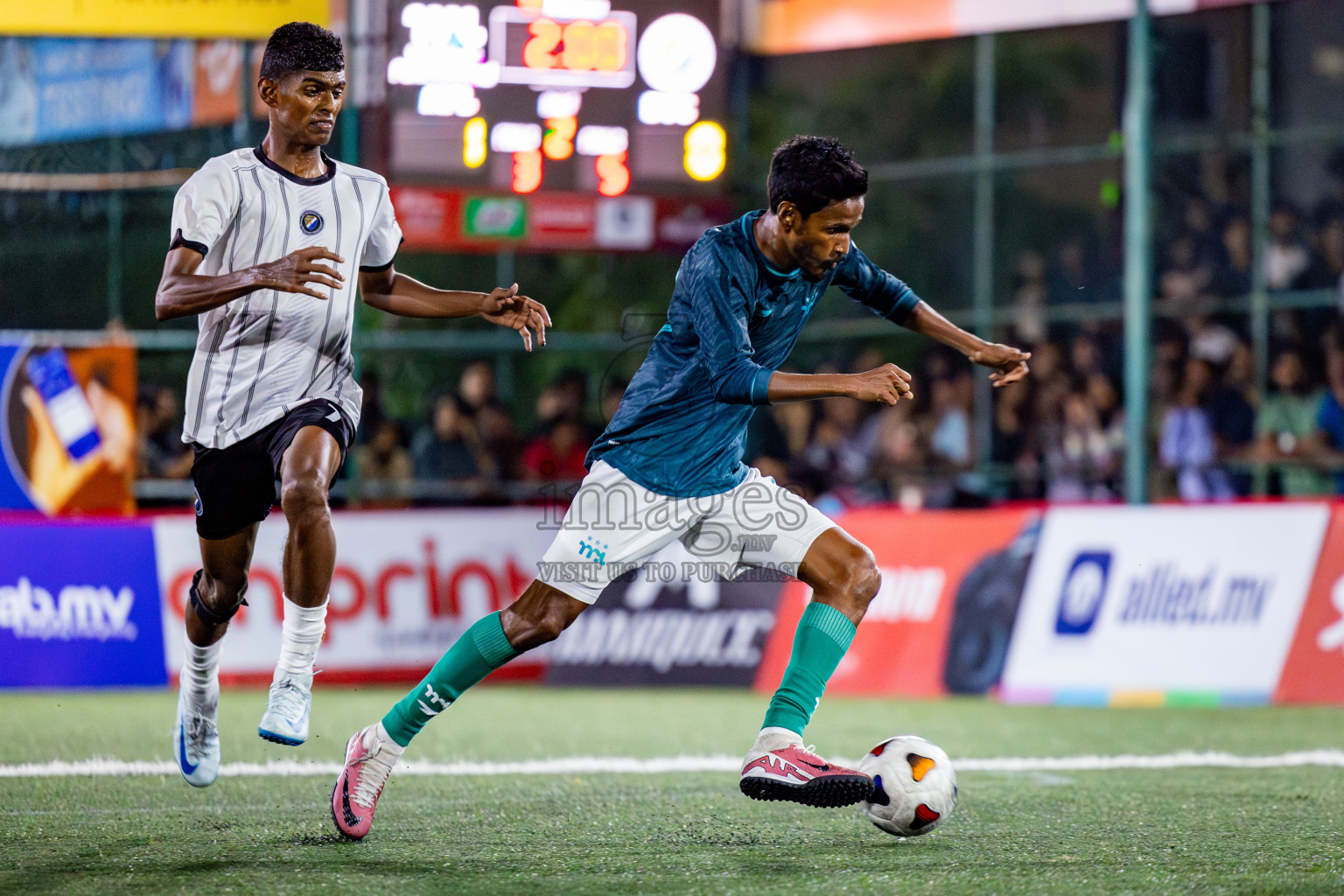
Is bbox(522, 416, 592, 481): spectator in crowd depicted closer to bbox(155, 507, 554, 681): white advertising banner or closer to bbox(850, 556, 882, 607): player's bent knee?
bbox(155, 507, 554, 681): white advertising banner

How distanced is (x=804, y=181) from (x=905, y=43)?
14298 mm

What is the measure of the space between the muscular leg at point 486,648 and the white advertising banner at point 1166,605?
19.4 feet

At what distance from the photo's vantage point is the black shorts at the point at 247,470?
573cm

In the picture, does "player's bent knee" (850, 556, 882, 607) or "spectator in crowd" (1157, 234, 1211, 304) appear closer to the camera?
"player's bent knee" (850, 556, 882, 607)

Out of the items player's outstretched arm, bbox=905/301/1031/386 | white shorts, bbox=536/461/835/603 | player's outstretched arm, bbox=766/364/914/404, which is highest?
player's outstretched arm, bbox=905/301/1031/386

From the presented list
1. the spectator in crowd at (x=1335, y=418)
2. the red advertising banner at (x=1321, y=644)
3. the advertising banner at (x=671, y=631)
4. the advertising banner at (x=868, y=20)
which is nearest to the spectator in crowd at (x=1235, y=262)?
the spectator in crowd at (x=1335, y=418)

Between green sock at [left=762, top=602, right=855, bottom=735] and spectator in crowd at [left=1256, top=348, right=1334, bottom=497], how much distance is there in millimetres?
9119

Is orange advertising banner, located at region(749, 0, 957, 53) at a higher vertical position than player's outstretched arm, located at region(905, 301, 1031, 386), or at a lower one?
higher

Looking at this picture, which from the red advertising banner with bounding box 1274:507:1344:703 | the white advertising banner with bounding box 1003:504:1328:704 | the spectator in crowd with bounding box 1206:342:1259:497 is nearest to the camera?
the red advertising banner with bounding box 1274:507:1344:703

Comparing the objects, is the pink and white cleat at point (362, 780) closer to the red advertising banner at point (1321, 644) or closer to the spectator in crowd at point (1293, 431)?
the red advertising banner at point (1321, 644)

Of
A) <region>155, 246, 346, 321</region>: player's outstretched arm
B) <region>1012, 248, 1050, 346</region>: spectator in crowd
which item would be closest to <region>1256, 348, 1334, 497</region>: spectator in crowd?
<region>1012, 248, 1050, 346</region>: spectator in crowd

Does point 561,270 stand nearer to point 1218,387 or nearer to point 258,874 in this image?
point 1218,387

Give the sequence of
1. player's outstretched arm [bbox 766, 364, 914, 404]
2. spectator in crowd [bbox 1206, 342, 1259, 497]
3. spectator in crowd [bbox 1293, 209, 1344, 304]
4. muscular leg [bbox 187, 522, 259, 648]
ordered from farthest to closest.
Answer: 1. spectator in crowd [bbox 1293, 209, 1344, 304]
2. spectator in crowd [bbox 1206, 342, 1259, 497]
3. muscular leg [bbox 187, 522, 259, 648]
4. player's outstretched arm [bbox 766, 364, 914, 404]

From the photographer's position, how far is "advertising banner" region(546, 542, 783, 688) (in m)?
11.7
